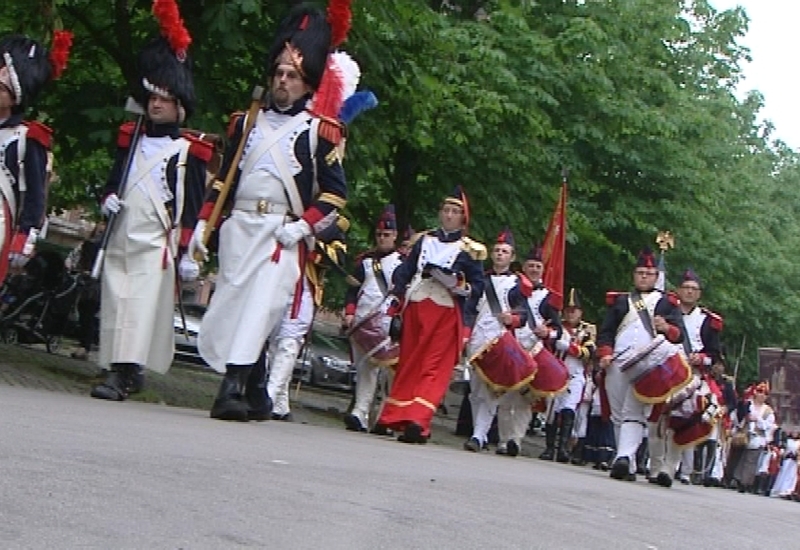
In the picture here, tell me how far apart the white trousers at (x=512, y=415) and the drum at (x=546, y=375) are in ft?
0.74

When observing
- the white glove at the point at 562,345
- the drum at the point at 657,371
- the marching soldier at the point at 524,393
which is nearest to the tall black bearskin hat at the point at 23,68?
the drum at the point at 657,371

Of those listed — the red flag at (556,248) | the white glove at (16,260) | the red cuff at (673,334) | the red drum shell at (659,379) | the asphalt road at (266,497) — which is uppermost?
the red flag at (556,248)

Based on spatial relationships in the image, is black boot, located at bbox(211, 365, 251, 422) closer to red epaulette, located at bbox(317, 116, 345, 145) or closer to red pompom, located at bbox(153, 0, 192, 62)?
red epaulette, located at bbox(317, 116, 345, 145)

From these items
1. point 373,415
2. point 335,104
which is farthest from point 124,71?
point 373,415

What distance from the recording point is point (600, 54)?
28406 millimetres

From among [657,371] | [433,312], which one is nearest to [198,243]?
[433,312]

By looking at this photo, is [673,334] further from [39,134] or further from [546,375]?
[39,134]

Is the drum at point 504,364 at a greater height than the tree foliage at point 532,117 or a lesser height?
lesser

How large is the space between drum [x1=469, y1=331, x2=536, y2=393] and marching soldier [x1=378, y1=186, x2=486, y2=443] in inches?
89.5

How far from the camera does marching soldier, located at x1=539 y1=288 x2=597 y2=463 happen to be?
77.8 ft

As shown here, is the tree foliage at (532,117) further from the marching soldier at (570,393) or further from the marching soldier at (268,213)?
the marching soldier at (268,213)

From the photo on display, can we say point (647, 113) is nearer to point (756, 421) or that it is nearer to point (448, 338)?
point (756, 421)

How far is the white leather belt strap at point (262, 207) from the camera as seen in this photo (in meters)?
11.9

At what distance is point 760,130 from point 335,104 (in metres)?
48.8
